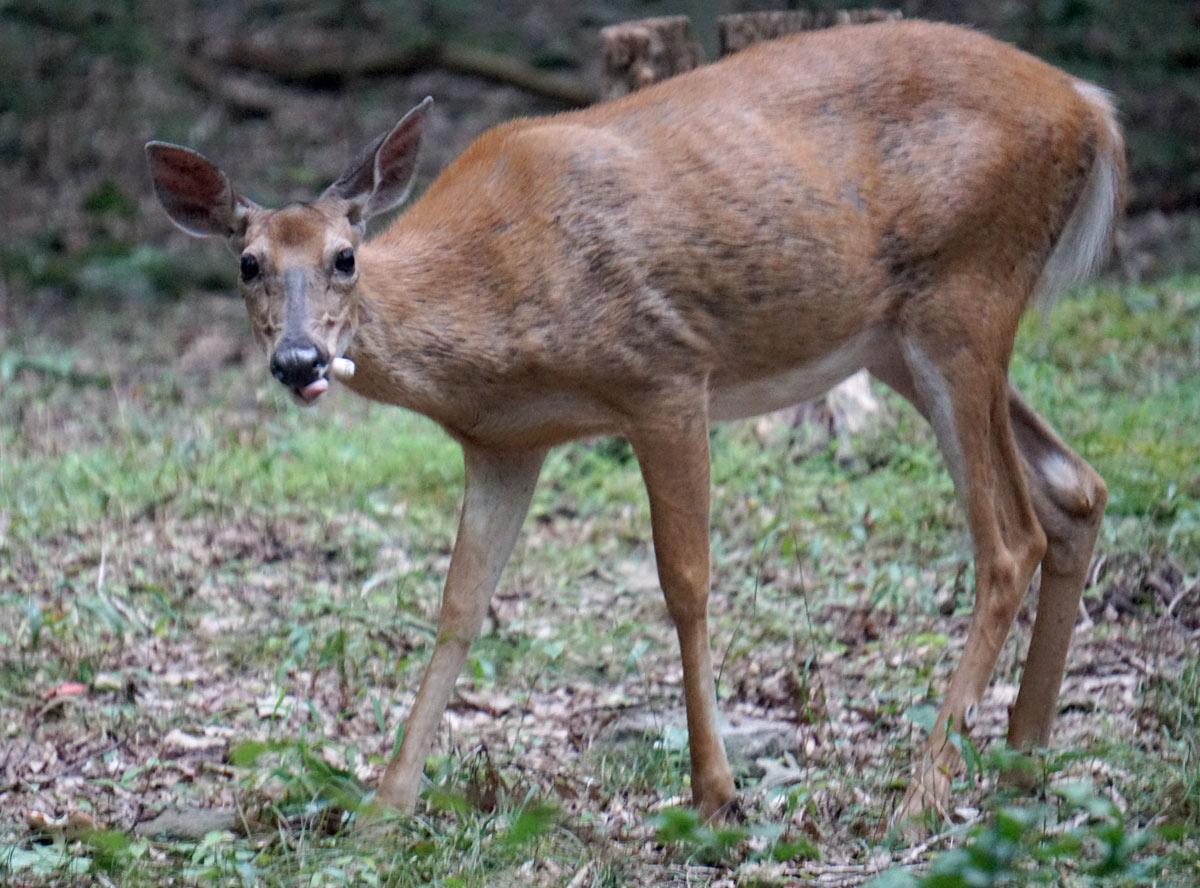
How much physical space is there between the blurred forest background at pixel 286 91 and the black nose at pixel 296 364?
7.00 metres

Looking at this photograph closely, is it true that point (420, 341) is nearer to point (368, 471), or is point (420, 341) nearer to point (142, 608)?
point (142, 608)

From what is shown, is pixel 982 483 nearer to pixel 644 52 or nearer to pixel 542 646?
pixel 542 646

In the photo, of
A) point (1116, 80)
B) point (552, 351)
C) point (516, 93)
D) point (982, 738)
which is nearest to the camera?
point (552, 351)

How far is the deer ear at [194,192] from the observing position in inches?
183

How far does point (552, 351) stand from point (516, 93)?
32.2ft

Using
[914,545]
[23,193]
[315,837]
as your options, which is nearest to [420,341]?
[315,837]

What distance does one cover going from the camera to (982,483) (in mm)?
4832

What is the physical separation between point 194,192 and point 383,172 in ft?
1.94

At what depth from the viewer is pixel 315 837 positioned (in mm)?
4203

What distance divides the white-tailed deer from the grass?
351mm

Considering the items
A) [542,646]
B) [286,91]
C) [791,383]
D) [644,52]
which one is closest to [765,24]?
[644,52]

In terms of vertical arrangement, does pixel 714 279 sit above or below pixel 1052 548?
above

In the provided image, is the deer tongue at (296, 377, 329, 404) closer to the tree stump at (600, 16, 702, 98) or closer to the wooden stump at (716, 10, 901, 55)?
the tree stump at (600, 16, 702, 98)

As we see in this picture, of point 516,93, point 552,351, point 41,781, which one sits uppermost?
point 516,93
